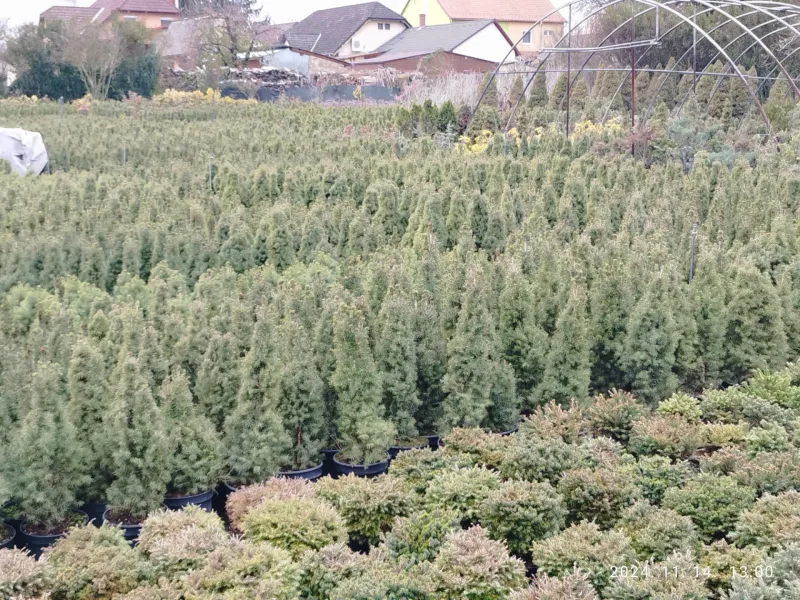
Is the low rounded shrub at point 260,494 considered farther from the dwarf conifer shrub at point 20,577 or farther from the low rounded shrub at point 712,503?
the low rounded shrub at point 712,503

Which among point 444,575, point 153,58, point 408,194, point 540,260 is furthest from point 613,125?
point 153,58

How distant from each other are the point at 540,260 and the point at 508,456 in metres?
2.62

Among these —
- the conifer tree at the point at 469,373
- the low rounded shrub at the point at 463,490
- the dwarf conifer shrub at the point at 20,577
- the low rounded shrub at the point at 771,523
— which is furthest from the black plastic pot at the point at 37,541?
the low rounded shrub at the point at 771,523

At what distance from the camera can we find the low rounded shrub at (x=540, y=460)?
4422mm

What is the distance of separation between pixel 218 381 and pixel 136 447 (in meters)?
0.84

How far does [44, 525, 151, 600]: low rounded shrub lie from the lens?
332 cm

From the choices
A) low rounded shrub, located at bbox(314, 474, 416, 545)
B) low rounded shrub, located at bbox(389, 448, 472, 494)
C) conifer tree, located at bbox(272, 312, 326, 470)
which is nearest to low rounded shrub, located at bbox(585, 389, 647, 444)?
low rounded shrub, located at bbox(389, 448, 472, 494)

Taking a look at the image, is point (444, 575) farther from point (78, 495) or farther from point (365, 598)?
point (78, 495)

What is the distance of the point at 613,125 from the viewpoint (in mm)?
18922

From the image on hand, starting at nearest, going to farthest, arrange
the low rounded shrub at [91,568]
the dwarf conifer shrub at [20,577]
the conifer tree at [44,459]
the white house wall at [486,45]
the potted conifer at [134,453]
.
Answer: the dwarf conifer shrub at [20,577], the low rounded shrub at [91,568], the conifer tree at [44,459], the potted conifer at [134,453], the white house wall at [486,45]

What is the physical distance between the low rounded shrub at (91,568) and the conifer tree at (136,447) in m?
0.67

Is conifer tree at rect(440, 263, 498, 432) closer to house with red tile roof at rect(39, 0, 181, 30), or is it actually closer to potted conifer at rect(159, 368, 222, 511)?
potted conifer at rect(159, 368, 222, 511)

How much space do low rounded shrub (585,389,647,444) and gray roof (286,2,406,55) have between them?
5822 centimetres

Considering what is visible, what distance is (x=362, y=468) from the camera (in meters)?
5.04
